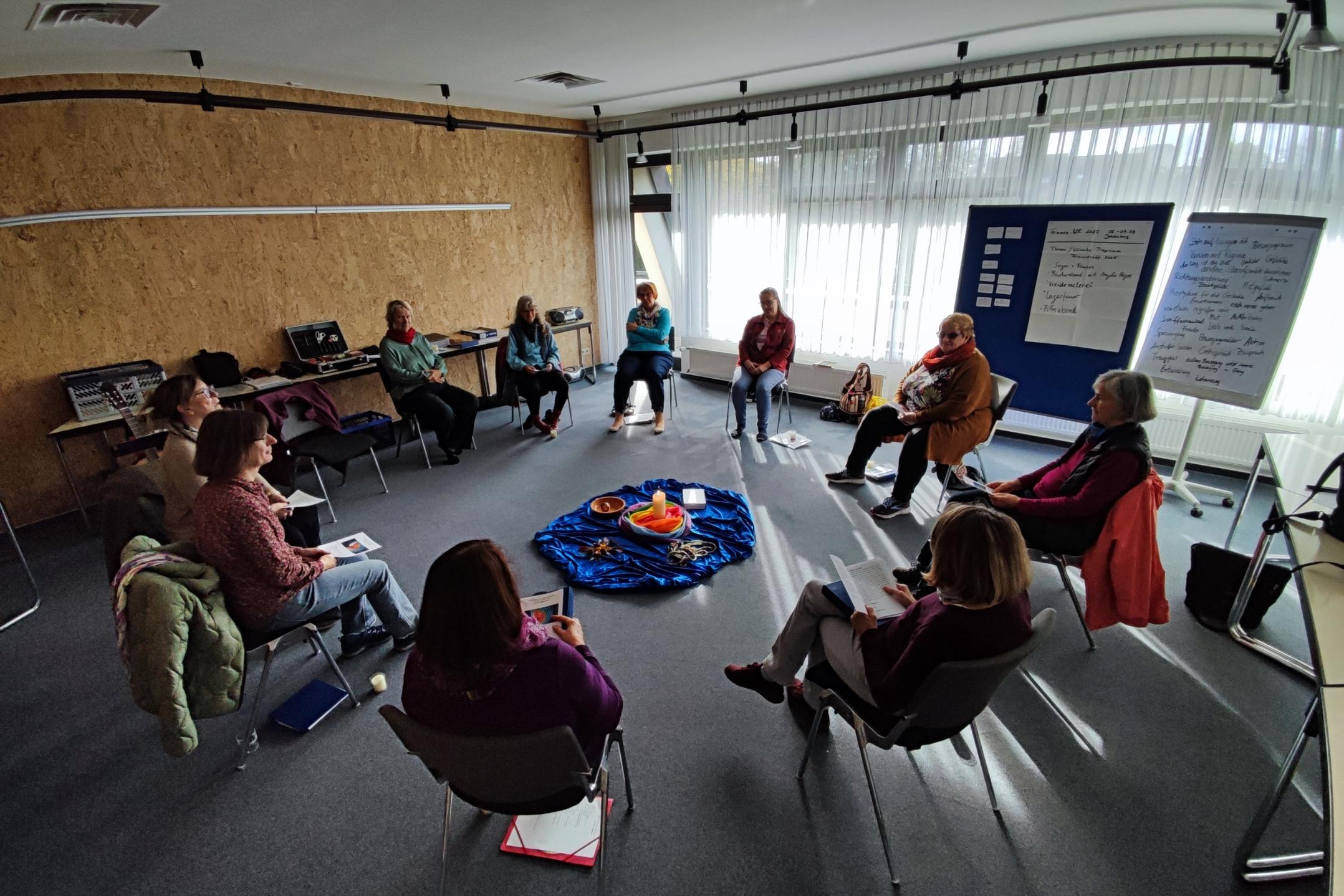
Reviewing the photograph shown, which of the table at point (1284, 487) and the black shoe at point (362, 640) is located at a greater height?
the table at point (1284, 487)

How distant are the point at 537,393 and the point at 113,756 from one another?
3635 millimetres

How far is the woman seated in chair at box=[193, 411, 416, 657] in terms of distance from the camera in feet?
6.88

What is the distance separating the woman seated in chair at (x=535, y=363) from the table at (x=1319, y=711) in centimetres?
461

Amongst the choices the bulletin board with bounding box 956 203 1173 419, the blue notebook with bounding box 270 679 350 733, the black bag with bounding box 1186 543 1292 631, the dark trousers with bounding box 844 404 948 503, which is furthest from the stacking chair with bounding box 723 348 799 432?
the blue notebook with bounding box 270 679 350 733

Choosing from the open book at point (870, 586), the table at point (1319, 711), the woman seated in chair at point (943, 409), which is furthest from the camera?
the woman seated in chair at point (943, 409)

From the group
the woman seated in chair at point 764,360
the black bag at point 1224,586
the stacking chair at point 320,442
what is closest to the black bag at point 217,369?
the stacking chair at point 320,442

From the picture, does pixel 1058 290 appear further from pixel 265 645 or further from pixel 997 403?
pixel 265 645

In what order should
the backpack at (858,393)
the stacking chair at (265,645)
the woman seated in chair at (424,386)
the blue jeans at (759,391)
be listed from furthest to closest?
the backpack at (858,393) → the blue jeans at (759,391) → the woman seated in chair at (424,386) → the stacking chair at (265,645)

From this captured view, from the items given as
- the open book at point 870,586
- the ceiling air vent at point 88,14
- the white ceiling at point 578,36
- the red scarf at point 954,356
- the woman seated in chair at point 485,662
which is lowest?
the open book at point 870,586

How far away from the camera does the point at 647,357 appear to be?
5.59 meters

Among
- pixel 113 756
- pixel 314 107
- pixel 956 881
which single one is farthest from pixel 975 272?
pixel 113 756

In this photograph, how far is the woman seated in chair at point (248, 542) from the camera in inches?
82.5

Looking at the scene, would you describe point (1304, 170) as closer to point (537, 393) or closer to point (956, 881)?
point (956, 881)

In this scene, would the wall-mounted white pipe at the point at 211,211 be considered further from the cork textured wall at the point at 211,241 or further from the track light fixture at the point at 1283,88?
the track light fixture at the point at 1283,88
